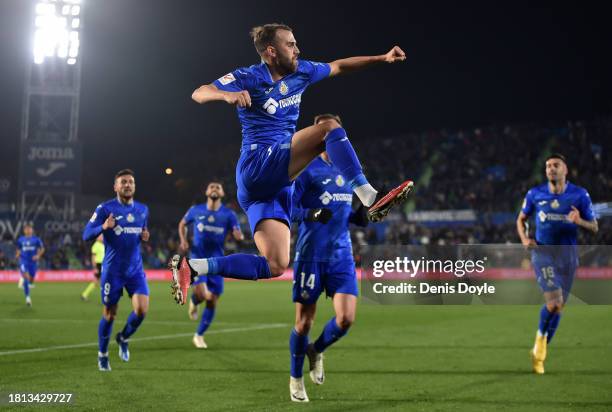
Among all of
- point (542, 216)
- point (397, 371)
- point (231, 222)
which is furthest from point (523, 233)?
point (231, 222)

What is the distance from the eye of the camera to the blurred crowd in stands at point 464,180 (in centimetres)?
4006

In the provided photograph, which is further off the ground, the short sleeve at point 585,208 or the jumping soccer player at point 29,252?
the short sleeve at point 585,208

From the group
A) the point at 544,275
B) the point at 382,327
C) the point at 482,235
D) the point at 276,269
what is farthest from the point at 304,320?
the point at 482,235

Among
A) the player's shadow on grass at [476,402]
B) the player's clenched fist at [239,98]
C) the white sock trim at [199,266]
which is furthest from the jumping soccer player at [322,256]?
the player's clenched fist at [239,98]

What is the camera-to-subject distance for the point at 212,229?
12688 millimetres

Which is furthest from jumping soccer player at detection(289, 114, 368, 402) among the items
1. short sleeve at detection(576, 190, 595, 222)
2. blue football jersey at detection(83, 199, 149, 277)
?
short sleeve at detection(576, 190, 595, 222)

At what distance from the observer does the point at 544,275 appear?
8820 mm

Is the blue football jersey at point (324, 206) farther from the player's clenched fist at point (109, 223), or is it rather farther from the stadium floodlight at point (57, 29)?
the stadium floodlight at point (57, 29)

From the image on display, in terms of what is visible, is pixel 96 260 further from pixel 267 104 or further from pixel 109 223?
pixel 267 104

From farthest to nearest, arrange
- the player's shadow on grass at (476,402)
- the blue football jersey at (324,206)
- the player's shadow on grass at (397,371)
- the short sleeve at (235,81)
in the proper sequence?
the player's shadow on grass at (397,371) → the blue football jersey at (324,206) → the player's shadow on grass at (476,402) → the short sleeve at (235,81)

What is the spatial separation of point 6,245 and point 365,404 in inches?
1328

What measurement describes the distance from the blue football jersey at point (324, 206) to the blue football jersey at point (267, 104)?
201cm

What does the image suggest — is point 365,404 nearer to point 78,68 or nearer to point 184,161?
point 78,68

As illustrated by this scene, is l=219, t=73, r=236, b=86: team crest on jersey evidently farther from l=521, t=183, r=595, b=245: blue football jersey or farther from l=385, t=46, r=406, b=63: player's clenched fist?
l=521, t=183, r=595, b=245: blue football jersey
